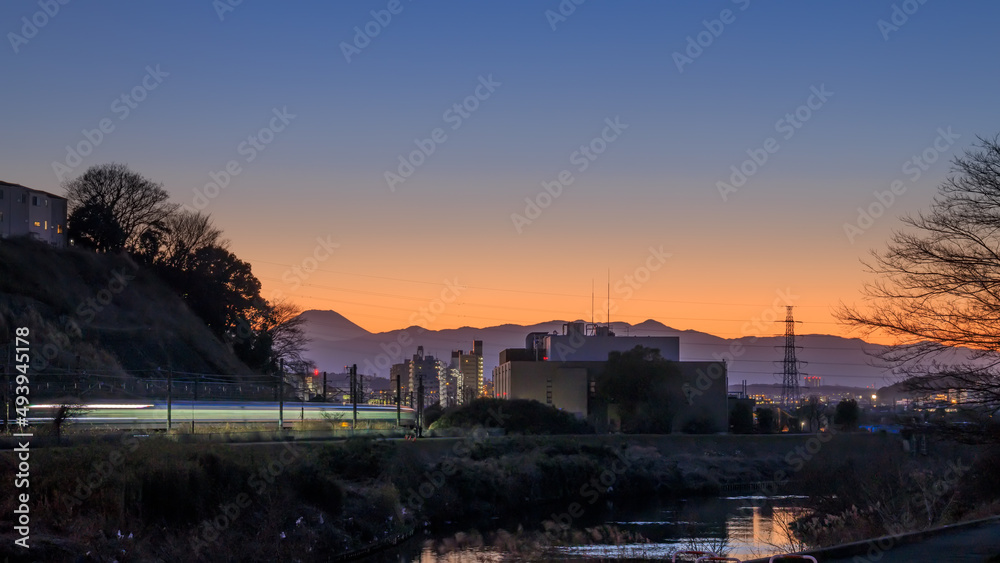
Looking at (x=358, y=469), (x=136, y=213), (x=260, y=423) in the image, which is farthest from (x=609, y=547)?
(x=136, y=213)

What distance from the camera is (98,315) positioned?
235 ft

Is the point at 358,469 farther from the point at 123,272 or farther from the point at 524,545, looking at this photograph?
the point at 123,272

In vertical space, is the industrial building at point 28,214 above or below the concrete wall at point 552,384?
above

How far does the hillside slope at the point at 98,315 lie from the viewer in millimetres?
59250

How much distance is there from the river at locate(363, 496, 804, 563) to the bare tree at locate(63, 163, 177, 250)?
6122 centimetres

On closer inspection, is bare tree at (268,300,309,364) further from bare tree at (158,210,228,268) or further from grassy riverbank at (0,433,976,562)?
grassy riverbank at (0,433,976,562)

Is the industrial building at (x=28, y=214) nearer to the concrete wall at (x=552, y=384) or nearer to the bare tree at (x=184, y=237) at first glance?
the bare tree at (x=184, y=237)

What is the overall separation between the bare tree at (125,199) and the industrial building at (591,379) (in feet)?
132

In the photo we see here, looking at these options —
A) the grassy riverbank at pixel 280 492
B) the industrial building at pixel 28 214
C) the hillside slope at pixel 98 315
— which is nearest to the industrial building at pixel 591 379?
the hillside slope at pixel 98 315

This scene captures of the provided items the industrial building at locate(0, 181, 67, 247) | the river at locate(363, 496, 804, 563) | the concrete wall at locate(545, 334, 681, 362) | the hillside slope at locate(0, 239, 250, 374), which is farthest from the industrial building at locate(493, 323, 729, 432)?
the industrial building at locate(0, 181, 67, 247)

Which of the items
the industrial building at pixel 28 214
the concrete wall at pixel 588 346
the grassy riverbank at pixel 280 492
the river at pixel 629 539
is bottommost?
the river at pixel 629 539

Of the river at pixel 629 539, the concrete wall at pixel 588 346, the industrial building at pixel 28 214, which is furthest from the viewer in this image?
the concrete wall at pixel 588 346

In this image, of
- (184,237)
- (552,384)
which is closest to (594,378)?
(552,384)

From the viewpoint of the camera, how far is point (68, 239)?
92500 mm
